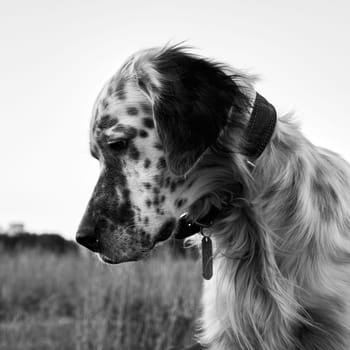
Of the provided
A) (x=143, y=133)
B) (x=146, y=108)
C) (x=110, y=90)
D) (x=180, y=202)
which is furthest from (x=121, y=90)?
(x=180, y=202)

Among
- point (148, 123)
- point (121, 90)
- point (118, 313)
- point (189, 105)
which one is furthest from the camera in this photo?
point (118, 313)

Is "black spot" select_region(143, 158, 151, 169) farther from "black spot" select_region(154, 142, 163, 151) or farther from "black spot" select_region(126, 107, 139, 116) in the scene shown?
"black spot" select_region(126, 107, 139, 116)

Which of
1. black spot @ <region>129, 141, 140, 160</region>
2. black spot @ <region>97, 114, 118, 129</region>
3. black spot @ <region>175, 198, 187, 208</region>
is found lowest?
black spot @ <region>175, 198, 187, 208</region>

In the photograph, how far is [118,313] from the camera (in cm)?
620

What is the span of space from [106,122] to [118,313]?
358 cm

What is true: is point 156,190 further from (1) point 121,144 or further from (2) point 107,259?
(2) point 107,259

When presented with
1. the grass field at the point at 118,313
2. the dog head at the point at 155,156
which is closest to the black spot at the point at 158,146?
the dog head at the point at 155,156

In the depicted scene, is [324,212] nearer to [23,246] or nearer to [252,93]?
[252,93]

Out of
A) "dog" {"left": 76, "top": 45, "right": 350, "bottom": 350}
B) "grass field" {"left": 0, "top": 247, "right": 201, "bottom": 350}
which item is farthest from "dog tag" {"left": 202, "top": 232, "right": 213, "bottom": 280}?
"grass field" {"left": 0, "top": 247, "right": 201, "bottom": 350}

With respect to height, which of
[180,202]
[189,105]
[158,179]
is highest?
[189,105]

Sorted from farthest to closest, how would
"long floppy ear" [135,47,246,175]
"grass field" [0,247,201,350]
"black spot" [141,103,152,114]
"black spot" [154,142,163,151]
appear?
"grass field" [0,247,201,350] → "black spot" [141,103,152,114] → "black spot" [154,142,163,151] → "long floppy ear" [135,47,246,175]

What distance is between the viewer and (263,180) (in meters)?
2.90

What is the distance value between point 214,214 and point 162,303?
3.52 m

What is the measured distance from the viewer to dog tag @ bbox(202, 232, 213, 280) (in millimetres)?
3012
